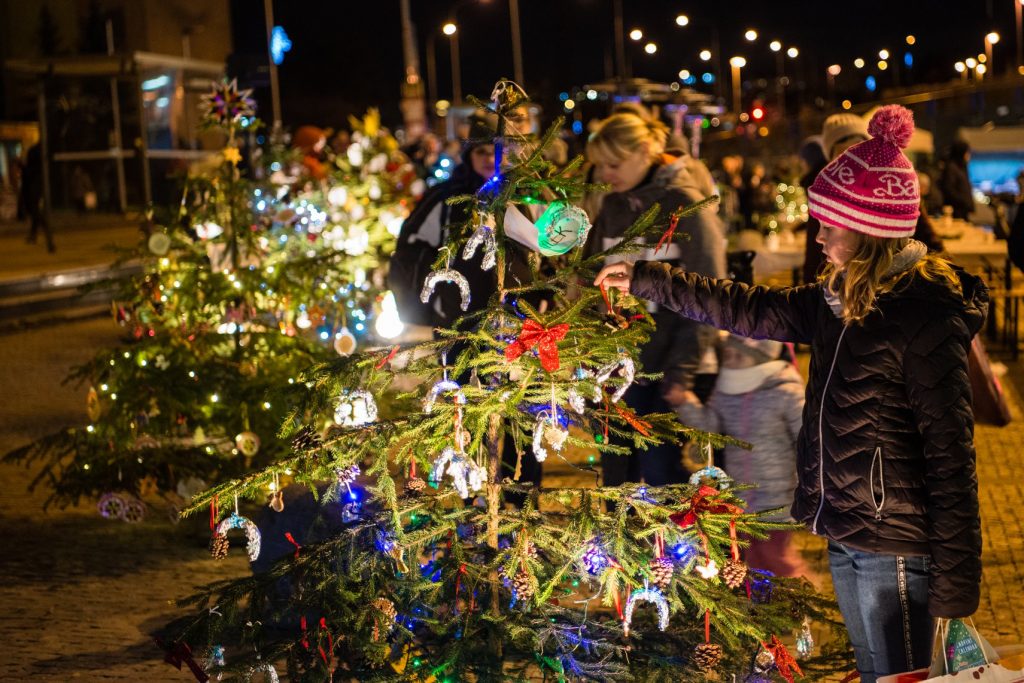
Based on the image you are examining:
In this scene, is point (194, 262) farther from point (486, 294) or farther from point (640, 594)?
point (640, 594)

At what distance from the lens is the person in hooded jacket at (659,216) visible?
18.1 ft

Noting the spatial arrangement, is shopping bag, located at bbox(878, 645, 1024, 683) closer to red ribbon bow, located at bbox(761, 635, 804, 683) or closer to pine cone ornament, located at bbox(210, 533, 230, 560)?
red ribbon bow, located at bbox(761, 635, 804, 683)

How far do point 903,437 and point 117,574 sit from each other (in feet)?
15.7

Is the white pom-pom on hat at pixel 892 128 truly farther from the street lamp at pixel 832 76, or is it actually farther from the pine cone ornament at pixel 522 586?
the street lamp at pixel 832 76

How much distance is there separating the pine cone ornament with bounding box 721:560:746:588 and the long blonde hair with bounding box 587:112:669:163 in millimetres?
2460

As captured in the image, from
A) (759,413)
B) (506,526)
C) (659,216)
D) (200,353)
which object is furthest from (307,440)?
(200,353)

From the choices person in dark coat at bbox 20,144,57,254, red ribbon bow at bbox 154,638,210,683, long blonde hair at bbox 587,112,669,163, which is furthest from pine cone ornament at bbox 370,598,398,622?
person in dark coat at bbox 20,144,57,254

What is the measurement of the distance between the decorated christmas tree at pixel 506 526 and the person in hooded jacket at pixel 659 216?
162 centimetres

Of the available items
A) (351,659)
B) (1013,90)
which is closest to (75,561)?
(351,659)

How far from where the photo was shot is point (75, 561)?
705 cm

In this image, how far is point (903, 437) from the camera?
3.36 meters

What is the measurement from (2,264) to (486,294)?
68.8 ft

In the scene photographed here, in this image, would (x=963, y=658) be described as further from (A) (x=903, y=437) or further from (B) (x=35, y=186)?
(B) (x=35, y=186)

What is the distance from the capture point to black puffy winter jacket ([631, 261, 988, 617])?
3.27 m
